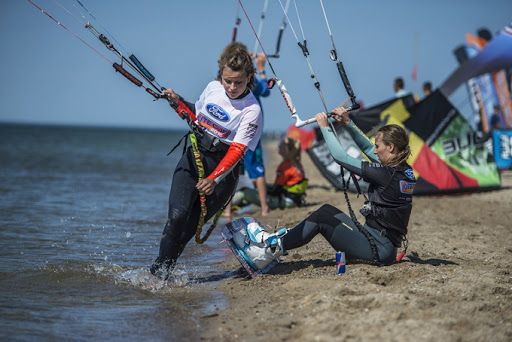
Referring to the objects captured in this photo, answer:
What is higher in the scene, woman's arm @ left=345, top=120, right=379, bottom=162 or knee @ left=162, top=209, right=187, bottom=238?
woman's arm @ left=345, top=120, right=379, bottom=162

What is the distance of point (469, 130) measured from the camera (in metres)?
12.6


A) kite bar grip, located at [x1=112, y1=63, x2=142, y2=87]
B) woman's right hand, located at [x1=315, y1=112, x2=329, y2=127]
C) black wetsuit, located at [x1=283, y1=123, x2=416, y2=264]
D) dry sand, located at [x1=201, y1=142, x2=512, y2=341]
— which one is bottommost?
dry sand, located at [x1=201, y1=142, x2=512, y2=341]

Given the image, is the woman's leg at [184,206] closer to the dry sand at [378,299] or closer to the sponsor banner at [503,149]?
the dry sand at [378,299]

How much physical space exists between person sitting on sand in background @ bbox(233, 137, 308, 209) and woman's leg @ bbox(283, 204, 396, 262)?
15.8 ft

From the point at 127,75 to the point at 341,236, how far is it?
7.54 feet

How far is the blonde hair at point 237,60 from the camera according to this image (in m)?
5.53

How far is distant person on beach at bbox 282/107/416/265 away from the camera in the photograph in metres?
5.69

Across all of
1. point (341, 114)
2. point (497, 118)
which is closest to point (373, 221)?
point (341, 114)

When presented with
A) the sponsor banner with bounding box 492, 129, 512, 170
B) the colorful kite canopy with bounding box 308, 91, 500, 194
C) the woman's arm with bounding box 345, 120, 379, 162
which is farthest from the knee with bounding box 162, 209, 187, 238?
the sponsor banner with bounding box 492, 129, 512, 170

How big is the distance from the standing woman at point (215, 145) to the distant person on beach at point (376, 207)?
66 centimetres

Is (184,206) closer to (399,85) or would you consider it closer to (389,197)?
(389,197)

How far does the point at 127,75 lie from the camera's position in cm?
593

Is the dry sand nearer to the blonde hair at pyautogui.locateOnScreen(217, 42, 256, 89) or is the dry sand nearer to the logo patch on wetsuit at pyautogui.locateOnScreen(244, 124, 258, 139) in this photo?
the logo patch on wetsuit at pyautogui.locateOnScreen(244, 124, 258, 139)

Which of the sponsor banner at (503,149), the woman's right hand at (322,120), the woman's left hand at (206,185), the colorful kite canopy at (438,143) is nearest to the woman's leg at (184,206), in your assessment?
the woman's left hand at (206,185)
